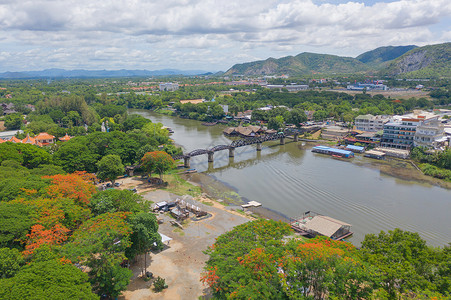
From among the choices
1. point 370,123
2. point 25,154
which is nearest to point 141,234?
point 25,154

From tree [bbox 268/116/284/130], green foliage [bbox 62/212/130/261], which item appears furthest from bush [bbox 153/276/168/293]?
tree [bbox 268/116/284/130]

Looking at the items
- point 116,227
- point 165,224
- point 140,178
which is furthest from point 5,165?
point 116,227

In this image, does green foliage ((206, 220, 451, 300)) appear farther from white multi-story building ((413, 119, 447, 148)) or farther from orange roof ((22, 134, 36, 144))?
orange roof ((22, 134, 36, 144))

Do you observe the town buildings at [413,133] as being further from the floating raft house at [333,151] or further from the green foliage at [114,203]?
the green foliage at [114,203]

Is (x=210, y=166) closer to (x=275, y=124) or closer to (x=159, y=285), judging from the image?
(x=275, y=124)

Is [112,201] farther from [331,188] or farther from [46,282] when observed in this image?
[331,188]

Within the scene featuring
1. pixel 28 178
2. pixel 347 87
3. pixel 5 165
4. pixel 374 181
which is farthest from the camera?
pixel 347 87
